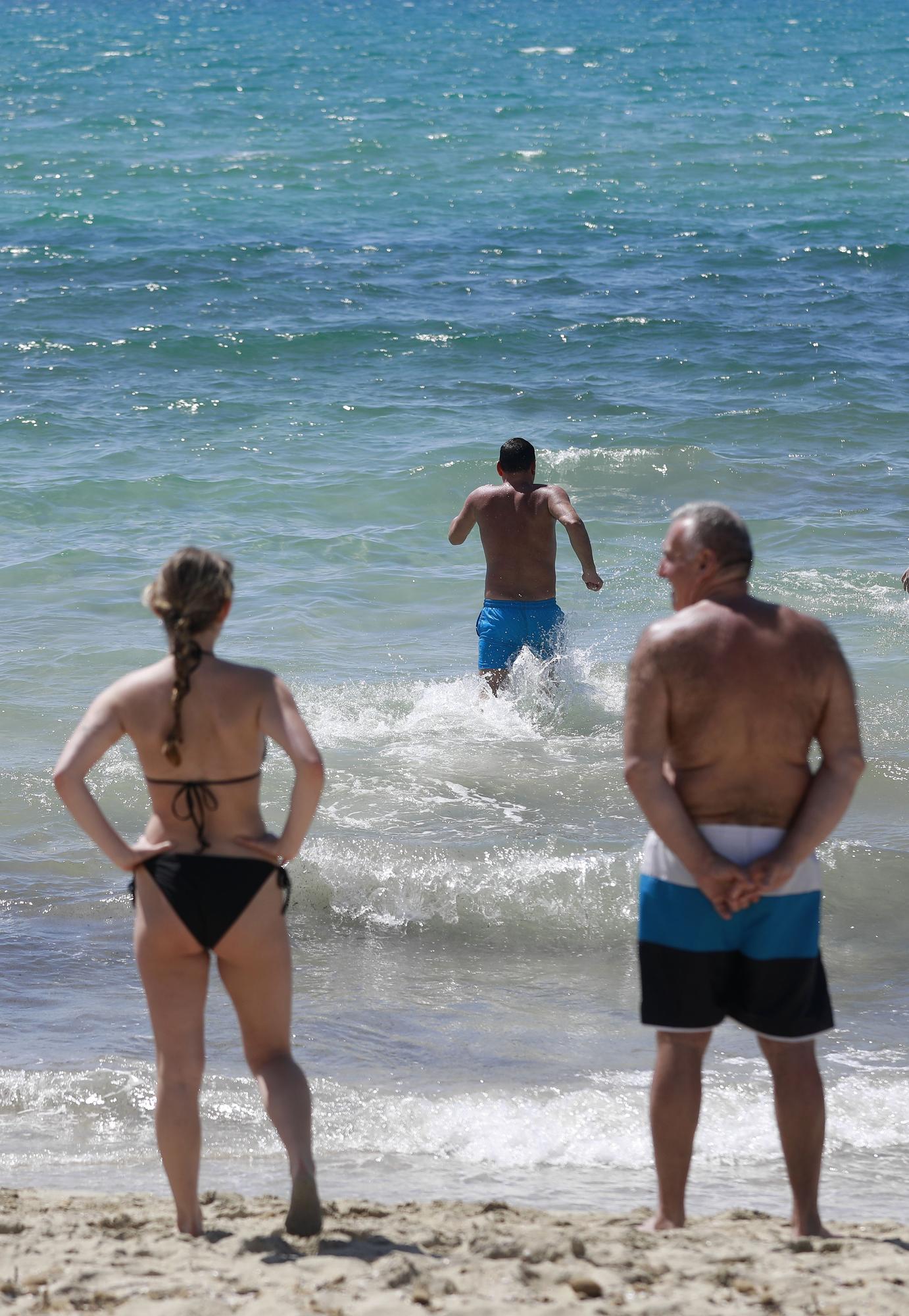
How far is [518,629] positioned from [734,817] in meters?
4.57

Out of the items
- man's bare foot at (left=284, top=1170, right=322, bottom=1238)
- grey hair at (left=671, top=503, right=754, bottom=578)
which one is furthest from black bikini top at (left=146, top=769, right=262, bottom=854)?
grey hair at (left=671, top=503, right=754, bottom=578)

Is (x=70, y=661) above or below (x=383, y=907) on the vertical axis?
above

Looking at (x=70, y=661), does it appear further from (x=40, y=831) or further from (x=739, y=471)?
(x=739, y=471)

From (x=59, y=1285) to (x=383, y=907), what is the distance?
3165mm

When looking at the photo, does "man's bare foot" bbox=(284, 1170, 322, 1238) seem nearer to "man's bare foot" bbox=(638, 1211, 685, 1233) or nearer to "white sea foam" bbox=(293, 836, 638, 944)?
"man's bare foot" bbox=(638, 1211, 685, 1233)

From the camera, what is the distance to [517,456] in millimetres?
7531

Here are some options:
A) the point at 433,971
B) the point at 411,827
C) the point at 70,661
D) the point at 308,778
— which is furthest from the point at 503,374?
the point at 308,778

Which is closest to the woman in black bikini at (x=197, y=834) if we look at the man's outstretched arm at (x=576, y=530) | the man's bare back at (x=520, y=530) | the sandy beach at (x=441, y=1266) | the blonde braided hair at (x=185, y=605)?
the blonde braided hair at (x=185, y=605)

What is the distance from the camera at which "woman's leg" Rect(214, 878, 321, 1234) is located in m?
3.32

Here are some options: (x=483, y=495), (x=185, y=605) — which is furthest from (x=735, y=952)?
(x=483, y=495)

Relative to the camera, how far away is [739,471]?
1316cm

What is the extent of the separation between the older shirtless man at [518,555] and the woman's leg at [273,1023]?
4.29 metres

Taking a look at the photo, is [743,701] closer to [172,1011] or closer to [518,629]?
[172,1011]

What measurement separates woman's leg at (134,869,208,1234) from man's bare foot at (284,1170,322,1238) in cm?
26
